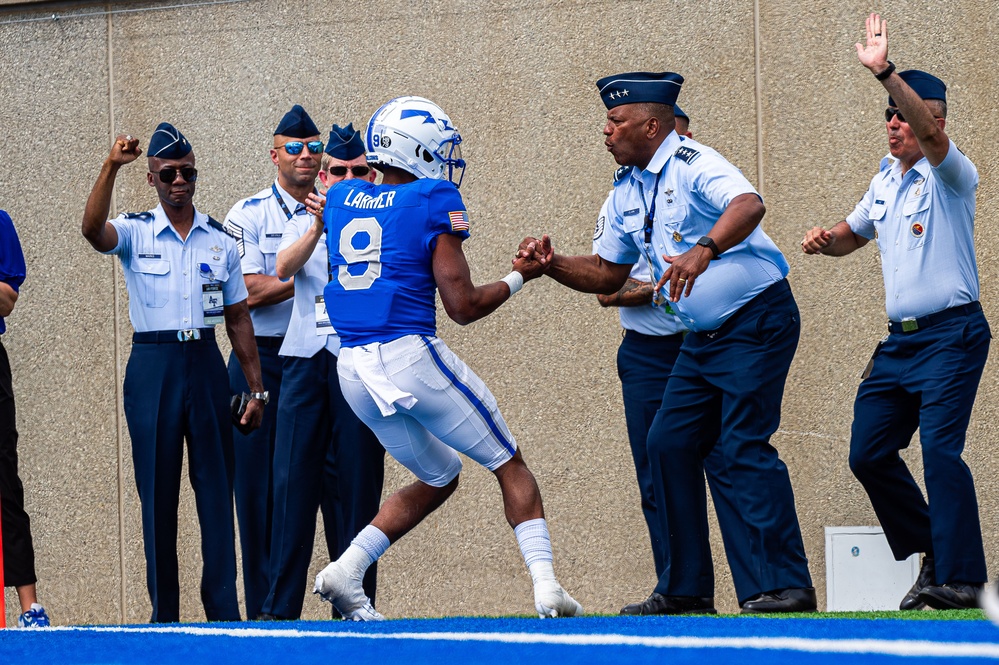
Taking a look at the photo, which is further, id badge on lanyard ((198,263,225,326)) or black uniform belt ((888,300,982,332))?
id badge on lanyard ((198,263,225,326))

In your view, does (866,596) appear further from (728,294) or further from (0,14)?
(0,14)

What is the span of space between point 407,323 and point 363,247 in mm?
298

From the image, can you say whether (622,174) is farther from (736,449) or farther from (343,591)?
(343,591)

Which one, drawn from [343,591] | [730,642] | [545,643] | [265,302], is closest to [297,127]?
[265,302]

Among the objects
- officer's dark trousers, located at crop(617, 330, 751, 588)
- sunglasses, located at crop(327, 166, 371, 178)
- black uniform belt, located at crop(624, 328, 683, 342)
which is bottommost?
officer's dark trousers, located at crop(617, 330, 751, 588)

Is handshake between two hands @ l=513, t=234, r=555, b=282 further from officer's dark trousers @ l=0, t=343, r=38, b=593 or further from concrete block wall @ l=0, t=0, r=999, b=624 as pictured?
concrete block wall @ l=0, t=0, r=999, b=624

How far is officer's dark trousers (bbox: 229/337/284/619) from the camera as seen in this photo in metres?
6.94

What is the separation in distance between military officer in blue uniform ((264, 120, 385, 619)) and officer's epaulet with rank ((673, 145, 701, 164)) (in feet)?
5.46

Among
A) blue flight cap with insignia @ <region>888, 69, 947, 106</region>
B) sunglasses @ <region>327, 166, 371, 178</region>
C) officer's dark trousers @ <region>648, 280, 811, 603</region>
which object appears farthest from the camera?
sunglasses @ <region>327, 166, 371, 178</region>

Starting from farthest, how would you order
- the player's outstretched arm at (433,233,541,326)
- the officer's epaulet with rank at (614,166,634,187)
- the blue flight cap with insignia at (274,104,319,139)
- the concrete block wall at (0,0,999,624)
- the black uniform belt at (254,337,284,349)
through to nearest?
the concrete block wall at (0,0,999,624) < the blue flight cap with insignia at (274,104,319,139) < the black uniform belt at (254,337,284,349) < the officer's epaulet with rank at (614,166,634,187) < the player's outstretched arm at (433,233,541,326)

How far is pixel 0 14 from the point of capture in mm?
9133

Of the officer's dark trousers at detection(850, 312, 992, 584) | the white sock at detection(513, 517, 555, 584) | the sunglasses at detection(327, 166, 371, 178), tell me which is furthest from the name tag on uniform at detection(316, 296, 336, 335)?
the officer's dark trousers at detection(850, 312, 992, 584)

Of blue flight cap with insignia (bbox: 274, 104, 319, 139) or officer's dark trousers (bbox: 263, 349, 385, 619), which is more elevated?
blue flight cap with insignia (bbox: 274, 104, 319, 139)

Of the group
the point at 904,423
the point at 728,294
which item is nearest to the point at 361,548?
the point at 728,294
